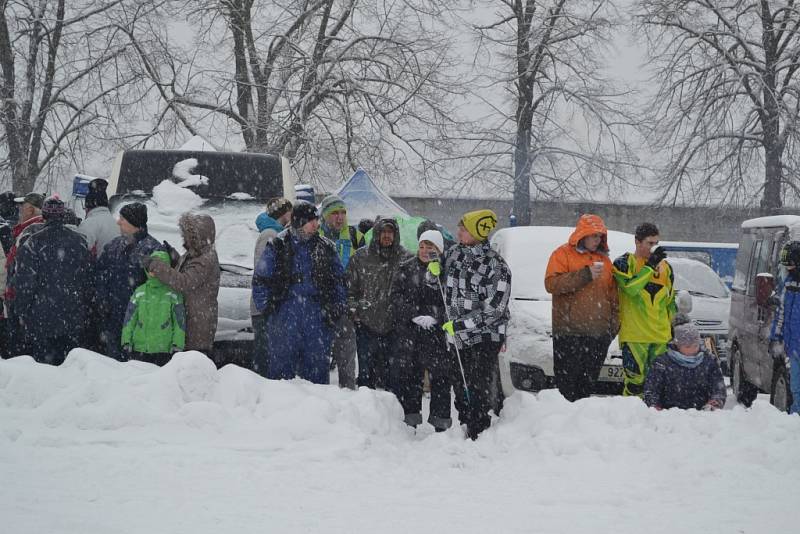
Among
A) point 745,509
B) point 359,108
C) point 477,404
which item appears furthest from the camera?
point 359,108

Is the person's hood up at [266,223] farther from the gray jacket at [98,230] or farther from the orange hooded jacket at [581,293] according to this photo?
the orange hooded jacket at [581,293]

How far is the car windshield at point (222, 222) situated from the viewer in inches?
359

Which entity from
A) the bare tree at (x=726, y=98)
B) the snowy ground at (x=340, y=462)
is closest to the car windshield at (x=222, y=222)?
the snowy ground at (x=340, y=462)

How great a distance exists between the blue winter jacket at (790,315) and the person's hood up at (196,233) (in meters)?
4.48

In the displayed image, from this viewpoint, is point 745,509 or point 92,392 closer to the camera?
point 745,509

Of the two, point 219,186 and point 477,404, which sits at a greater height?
point 219,186

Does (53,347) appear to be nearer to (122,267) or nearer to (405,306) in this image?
(122,267)

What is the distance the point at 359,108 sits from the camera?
2223cm

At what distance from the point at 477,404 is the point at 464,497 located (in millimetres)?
1562

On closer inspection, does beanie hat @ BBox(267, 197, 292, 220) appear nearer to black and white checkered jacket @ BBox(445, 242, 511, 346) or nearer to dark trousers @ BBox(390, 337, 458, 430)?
dark trousers @ BBox(390, 337, 458, 430)

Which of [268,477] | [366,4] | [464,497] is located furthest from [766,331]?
[366,4]

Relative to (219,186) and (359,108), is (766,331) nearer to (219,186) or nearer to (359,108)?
(219,186)

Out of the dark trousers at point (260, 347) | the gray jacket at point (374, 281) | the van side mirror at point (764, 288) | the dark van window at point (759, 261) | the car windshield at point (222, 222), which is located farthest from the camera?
the car windshield at point (222, 222)

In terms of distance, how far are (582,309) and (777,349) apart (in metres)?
1.95
